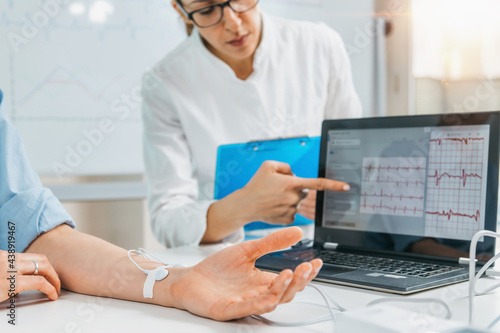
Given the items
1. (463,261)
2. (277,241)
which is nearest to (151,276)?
(277,241)

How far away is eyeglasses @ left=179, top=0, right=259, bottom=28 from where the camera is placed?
127cm

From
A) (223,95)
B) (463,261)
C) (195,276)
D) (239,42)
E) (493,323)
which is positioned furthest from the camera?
(223,95)

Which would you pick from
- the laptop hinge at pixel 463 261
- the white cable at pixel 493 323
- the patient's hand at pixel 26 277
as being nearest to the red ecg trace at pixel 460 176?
the laptop hinge at pixel 463 261

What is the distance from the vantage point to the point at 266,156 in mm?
1197

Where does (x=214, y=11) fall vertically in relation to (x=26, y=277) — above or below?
above

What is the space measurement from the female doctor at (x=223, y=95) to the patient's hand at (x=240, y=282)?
519mm

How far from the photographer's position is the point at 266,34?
1461 mm

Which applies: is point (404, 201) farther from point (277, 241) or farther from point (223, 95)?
point (223, 95)

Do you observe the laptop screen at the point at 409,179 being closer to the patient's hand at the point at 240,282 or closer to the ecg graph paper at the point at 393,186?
the ecg graph paper at the point at 393,186

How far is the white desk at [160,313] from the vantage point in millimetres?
603

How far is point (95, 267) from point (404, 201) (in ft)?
1.66

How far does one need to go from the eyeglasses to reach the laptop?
0.43 meters

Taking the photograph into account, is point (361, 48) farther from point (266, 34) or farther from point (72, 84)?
point (72, 84)

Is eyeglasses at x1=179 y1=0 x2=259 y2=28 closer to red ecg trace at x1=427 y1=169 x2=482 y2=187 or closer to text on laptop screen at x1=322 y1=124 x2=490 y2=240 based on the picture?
text on laptop screen at x1=322 y1=124 x2=490 y2=240
